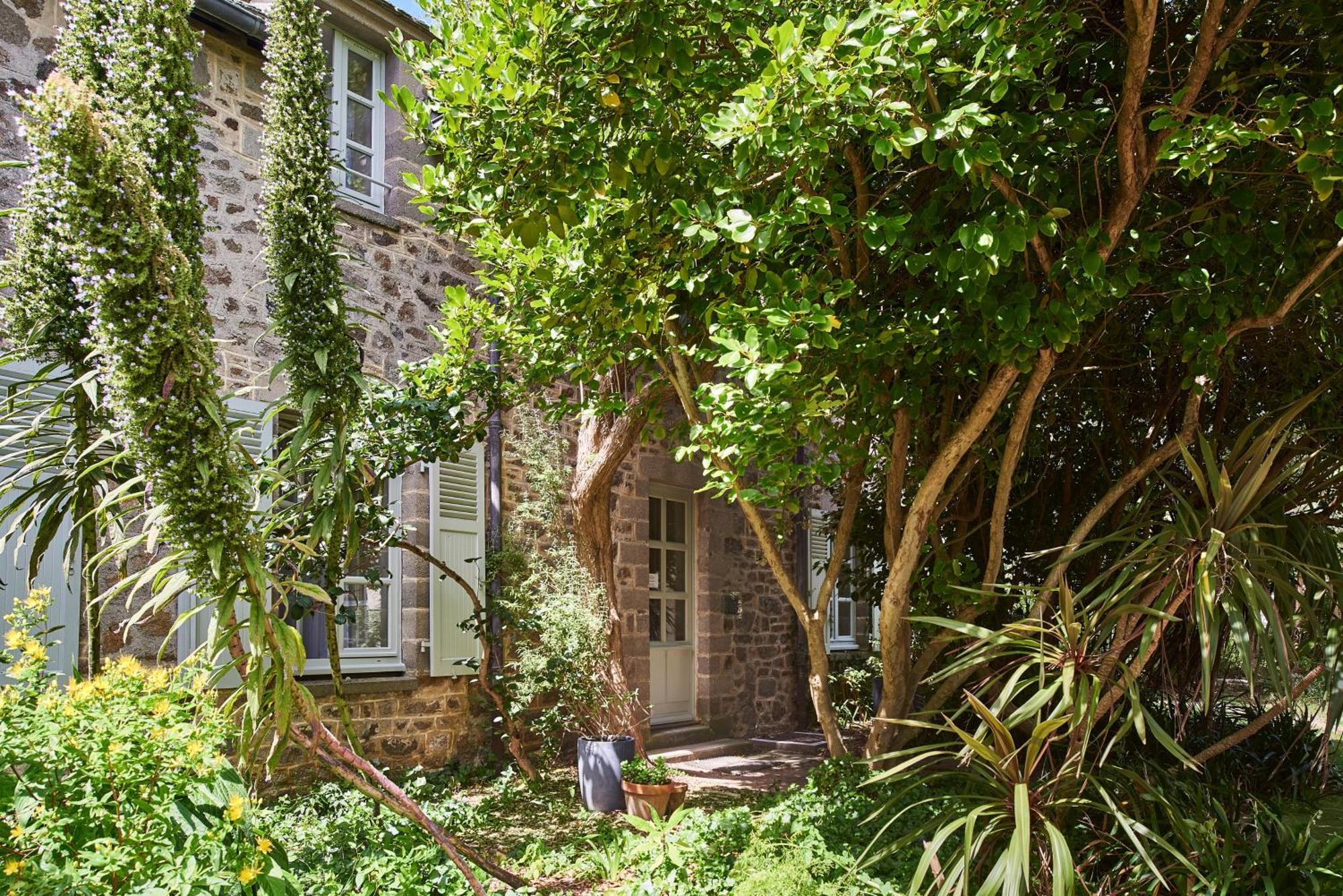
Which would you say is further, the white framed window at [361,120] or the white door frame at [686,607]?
the white door frame at [686,607]

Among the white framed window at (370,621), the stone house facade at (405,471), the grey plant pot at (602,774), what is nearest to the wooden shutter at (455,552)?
the stone house facade at (405,471)

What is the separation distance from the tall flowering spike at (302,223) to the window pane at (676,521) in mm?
5426

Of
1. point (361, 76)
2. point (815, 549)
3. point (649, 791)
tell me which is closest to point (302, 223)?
point (361, 76)

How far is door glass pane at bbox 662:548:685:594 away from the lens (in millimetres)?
8789

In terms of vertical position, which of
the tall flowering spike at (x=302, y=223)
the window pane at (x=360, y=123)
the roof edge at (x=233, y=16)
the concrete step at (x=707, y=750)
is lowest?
the concrete step at (x=707, y=750)

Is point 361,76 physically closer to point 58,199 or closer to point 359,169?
point 359,169

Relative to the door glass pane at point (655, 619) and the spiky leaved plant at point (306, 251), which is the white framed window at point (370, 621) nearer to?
the spiky leaved plant at point (306, 251)

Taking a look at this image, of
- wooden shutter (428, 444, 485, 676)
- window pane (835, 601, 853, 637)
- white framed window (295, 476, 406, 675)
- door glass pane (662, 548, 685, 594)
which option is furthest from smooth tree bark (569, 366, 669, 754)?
window pane (835, 601, 853, 637)

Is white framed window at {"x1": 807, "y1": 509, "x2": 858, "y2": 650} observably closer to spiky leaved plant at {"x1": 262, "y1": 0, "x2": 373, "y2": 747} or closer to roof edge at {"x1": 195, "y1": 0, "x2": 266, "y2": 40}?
roof edge at {"x1": 195, "y1": 0, "x2": 266, "y2": 40}

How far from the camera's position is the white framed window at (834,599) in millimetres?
10500

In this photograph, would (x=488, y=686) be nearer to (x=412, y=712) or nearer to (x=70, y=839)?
(x=412, y=712)

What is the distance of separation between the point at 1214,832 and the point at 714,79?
320 cm

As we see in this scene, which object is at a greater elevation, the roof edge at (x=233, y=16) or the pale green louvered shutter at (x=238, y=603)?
the roof edge at (x=233, y=16)

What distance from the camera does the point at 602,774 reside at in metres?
5.77
